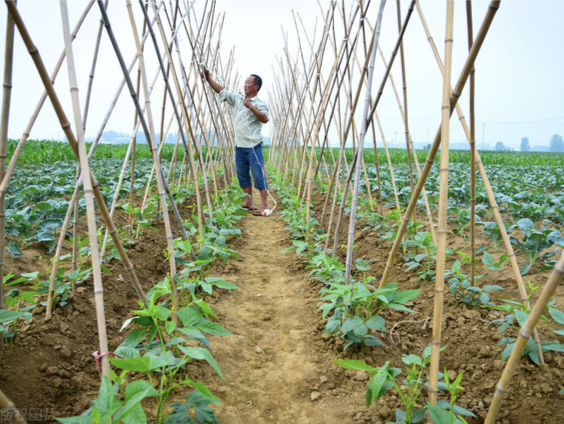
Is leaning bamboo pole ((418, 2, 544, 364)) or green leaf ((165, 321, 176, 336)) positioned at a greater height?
leaning bamboo pole ((418, 2, 544, 364))

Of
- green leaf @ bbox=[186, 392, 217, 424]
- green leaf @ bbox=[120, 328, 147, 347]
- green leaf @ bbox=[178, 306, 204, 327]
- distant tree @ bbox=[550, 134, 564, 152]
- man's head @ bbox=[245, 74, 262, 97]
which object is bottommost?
green leaf @ bbox=[186, 392, 217, 424]

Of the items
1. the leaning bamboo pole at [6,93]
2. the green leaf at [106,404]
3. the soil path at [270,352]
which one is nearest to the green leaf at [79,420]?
the green leaf at [106,404]

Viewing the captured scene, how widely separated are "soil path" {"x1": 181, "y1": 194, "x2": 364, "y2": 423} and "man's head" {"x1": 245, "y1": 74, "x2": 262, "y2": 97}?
2.99 metres

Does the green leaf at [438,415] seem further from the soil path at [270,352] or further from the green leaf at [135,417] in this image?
the green leaf at [135,417]

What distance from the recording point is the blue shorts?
5199mm

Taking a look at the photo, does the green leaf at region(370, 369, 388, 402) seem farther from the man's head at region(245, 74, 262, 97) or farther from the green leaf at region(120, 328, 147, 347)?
the man's head at region(245, 74, 262, 97)

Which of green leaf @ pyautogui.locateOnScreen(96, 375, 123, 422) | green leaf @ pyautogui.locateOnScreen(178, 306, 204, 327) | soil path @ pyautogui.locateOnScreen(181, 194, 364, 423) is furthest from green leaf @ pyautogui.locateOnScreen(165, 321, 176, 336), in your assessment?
soil path @ pyautogui.locateOnScreen(181, 194, 364, 423)

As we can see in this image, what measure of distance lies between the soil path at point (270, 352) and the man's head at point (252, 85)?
2.99 metres

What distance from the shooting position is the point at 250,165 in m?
5.32

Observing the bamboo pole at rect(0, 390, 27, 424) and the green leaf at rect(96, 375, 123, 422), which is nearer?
the bamboo pole at rect(0, 390, 27, 424)

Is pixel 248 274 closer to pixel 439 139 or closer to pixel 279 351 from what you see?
pixel 279 351

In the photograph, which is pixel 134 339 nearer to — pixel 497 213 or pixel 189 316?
pixel 189 316

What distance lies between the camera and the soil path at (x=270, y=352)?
147cm

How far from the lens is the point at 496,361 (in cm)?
156
